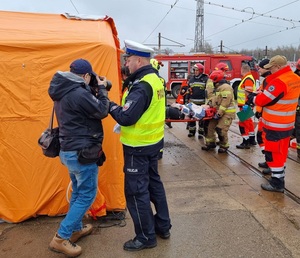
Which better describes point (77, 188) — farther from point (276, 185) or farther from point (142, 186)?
point (276, 185)

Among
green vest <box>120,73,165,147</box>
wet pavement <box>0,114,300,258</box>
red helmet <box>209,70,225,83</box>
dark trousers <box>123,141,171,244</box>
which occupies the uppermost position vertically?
red helmet <box>209,70,225,83</box>

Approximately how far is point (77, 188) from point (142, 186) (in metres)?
0.63

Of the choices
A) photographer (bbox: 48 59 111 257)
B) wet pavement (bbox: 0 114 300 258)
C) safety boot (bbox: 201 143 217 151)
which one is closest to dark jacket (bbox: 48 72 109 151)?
photographer (bbox: 48 59 111 257)

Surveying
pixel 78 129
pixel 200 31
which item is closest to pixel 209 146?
pixel 78 129

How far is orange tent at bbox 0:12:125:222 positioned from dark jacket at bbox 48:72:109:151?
0.67m

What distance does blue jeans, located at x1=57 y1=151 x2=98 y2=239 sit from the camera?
Result: 2.85 m

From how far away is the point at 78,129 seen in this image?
279 centimetres

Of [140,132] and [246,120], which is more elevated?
[140,132]

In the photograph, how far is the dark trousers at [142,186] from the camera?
2.91 meters

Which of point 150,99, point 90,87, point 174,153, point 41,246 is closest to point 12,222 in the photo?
point 41,246

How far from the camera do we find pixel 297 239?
3236mm

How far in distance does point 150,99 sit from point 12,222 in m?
2.26

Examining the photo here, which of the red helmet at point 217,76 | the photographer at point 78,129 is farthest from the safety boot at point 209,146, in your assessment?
the photographer at point 78,129

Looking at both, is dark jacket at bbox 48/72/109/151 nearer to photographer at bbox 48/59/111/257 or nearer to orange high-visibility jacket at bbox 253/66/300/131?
photographer at bbox 48/59/111/257
